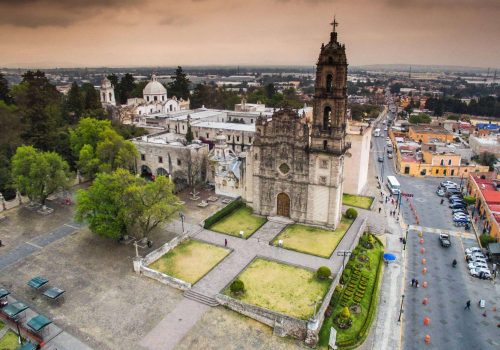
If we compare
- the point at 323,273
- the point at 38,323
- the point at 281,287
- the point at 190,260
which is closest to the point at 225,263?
the point at 190,260

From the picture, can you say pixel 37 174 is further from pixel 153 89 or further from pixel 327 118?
pixel 153 89

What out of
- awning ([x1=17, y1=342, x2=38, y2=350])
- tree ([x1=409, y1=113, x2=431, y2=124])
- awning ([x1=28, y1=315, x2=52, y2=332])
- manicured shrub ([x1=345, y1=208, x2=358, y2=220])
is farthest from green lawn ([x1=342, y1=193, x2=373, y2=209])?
tree ([x1=409, y1=113, x2=431, y2=124])

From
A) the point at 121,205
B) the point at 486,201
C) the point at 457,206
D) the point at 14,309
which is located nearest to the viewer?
the point at 14,309

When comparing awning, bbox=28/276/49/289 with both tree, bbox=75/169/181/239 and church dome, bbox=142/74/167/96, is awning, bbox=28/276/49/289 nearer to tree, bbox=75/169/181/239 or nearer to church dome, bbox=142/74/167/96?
tree, bbox=75/169/181/239

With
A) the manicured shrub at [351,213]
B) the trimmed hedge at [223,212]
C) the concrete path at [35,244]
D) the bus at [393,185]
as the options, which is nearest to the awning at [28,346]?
the concrete path at [35,244]

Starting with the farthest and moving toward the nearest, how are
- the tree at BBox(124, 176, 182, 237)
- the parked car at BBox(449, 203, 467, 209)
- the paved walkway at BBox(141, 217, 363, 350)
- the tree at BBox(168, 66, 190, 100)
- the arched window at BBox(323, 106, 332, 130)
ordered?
the tree at BBox(168, 66, 190, 100) → the parked car at BBox(449, 203, 467, 209) → the arched window at BBox(323, 106, 332, 130) → the tree at BBox(124, 176, 182, 237) → the paved walkway at BBox(141, 217, 363, 350)

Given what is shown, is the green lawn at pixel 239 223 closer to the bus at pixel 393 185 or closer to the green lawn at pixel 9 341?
the green lawn at pixel 9 341

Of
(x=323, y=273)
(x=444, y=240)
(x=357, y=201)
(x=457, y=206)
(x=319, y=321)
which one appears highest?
(x=357, y=201)
